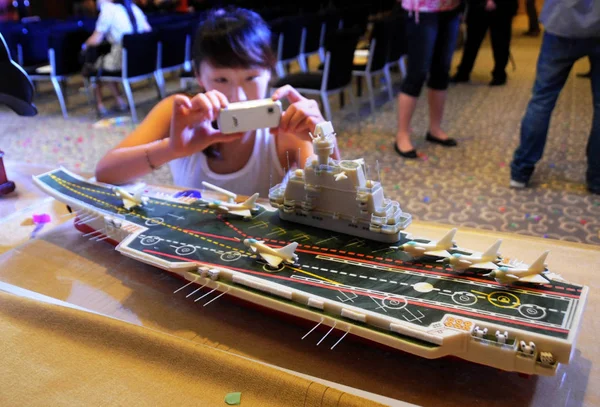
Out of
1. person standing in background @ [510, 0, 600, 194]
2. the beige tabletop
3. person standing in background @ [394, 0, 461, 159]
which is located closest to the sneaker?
person standing in background @ [510, 0, 600, 194]

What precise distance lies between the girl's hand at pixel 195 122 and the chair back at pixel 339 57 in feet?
6.37

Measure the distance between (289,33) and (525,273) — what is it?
11.9 feet

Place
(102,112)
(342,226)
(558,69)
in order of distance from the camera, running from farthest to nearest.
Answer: (102,112), (558,69), (342,226)

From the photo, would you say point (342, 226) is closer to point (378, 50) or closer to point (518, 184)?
point (518, 184)

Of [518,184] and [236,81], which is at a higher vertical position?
[236,81]

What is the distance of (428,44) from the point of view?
2.58 metres

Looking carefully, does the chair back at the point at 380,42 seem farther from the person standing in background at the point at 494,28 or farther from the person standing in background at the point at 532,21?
the person standing in background at the point at 532,21

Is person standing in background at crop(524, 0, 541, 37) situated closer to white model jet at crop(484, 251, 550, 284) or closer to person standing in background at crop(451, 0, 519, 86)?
person standing in background at crop(451, 0, 519, 86)

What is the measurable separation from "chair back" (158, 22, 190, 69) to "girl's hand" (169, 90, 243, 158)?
288 cm

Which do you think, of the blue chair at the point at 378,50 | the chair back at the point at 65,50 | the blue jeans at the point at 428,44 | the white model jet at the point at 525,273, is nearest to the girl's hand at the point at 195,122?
the white model jet at the point at 525,273

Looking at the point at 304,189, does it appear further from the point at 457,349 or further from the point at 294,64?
the point at 294,64

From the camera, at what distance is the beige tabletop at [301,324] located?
73 centimetres

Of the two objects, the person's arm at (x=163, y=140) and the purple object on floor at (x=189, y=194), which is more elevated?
the person's arm at (x=163, y=140)

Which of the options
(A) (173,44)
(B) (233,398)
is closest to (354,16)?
(A) (173,44)
